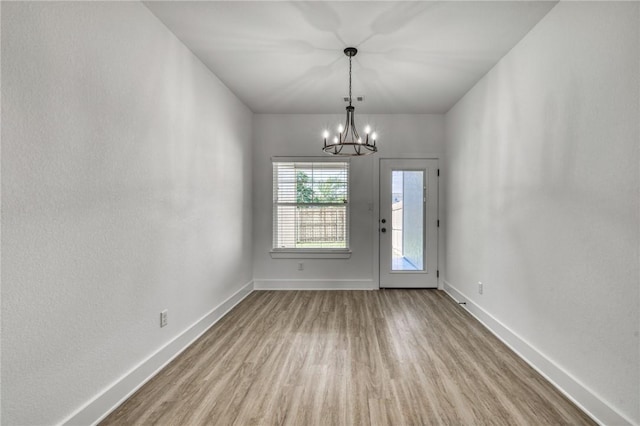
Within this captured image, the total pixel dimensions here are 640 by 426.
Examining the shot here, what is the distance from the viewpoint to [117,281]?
77.7 inches

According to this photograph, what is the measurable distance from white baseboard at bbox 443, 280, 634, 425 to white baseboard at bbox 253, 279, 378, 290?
1.77 meters

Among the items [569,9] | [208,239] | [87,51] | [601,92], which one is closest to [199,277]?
[208,239]

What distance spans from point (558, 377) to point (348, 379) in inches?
57.0

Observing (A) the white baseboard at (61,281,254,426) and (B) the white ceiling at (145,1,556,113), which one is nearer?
(A) the white baseboard at (61,281,254,426)

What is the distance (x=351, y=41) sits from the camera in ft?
8.93

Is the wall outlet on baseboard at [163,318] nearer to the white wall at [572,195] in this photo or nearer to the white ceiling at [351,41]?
the white ceiling at [351,41]

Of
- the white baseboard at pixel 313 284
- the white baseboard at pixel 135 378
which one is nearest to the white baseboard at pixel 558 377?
the white baseboard at pixel 313 284

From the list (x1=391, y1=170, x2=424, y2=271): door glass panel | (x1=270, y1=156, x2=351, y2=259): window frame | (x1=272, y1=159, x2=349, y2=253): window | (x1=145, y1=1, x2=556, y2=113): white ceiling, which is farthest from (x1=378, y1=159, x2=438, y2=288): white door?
(x1=145, y1=1, x2=556, y2=113): white ceiling

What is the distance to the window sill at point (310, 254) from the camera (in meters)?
4.80

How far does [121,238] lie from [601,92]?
10.1ft

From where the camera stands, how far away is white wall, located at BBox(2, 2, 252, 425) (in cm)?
140

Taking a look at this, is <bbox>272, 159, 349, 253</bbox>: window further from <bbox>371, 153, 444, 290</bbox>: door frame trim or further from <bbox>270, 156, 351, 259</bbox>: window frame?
<bbox>371, 153, 444, 290</bbox>: door frame trim

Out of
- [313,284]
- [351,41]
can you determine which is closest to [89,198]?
[351,41]

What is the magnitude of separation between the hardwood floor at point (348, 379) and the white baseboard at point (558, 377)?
0.06 meters
